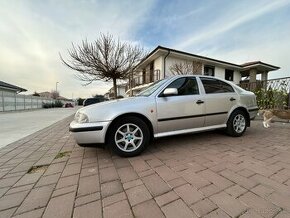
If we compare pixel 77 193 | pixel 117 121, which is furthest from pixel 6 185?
pixel 117 121

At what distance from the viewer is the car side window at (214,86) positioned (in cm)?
380

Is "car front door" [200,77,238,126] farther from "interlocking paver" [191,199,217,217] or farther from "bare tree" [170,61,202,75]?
"bare tree" [170,61,202,75]

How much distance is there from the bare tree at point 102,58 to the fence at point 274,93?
9422 mm

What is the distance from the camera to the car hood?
2809 mm

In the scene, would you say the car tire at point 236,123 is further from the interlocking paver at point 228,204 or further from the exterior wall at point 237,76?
the exterior wall at point 237,76

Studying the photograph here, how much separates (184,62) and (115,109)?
1304 centimetres

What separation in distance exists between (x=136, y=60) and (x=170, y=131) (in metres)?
12.1

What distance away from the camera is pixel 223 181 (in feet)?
6.82

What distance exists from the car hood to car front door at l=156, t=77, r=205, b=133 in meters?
0.27

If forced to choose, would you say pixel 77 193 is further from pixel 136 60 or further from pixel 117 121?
pixel 136 60

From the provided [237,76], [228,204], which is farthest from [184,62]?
[228,204]

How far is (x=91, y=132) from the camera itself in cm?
277

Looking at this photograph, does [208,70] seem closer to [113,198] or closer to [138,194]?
[138,194]

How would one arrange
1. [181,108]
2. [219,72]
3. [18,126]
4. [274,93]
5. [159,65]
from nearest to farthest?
[181,108]
[274,93]
[18,126]
[159,65]
[219,72]
